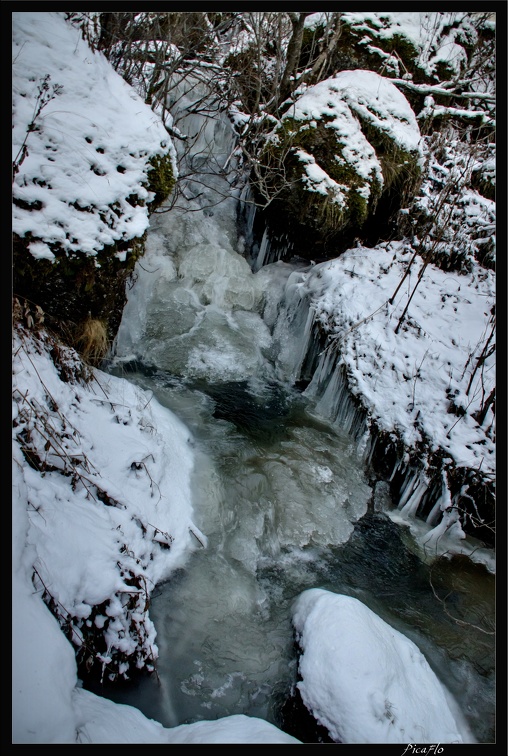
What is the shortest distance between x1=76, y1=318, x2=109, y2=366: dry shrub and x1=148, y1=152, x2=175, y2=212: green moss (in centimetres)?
128

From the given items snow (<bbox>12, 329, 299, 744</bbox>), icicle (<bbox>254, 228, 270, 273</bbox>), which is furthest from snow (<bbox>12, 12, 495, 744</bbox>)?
icicle (<bbox>254, 228, 270, 273</bbox>)

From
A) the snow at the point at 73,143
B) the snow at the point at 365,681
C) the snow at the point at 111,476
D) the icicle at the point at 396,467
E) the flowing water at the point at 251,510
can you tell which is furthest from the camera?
the icicle at the point at 396,467

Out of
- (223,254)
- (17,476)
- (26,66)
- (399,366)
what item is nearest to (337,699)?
(17,476)

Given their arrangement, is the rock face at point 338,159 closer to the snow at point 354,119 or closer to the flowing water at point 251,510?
the snow at point 354,119

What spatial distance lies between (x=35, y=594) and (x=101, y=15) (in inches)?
188

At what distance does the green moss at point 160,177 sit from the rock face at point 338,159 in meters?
2.05

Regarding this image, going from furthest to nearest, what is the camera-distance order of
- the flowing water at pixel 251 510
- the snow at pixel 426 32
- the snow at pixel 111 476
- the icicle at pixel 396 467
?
1. the snow at pixel 426 32
2. the icicle at pixel 396 467
3. the flowing water at pixel 251 510
4. the snow at pixel 111 476

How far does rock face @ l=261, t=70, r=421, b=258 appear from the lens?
571 centimetres

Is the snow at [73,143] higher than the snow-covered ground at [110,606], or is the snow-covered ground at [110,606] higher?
the snow at [73,143]

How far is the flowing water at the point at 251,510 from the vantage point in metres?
2.63

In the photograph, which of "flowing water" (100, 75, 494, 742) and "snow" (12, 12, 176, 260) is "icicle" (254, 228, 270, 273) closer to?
"flowing water" (100, 75, 494, 742)

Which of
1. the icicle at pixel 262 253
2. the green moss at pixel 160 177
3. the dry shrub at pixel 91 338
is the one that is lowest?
the dry shrub at pixel 91 338

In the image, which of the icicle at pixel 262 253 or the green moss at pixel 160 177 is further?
the icicle at pixel 262 253

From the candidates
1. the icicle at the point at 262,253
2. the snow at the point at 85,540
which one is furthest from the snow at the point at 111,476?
the icicle at the point at 262,253
